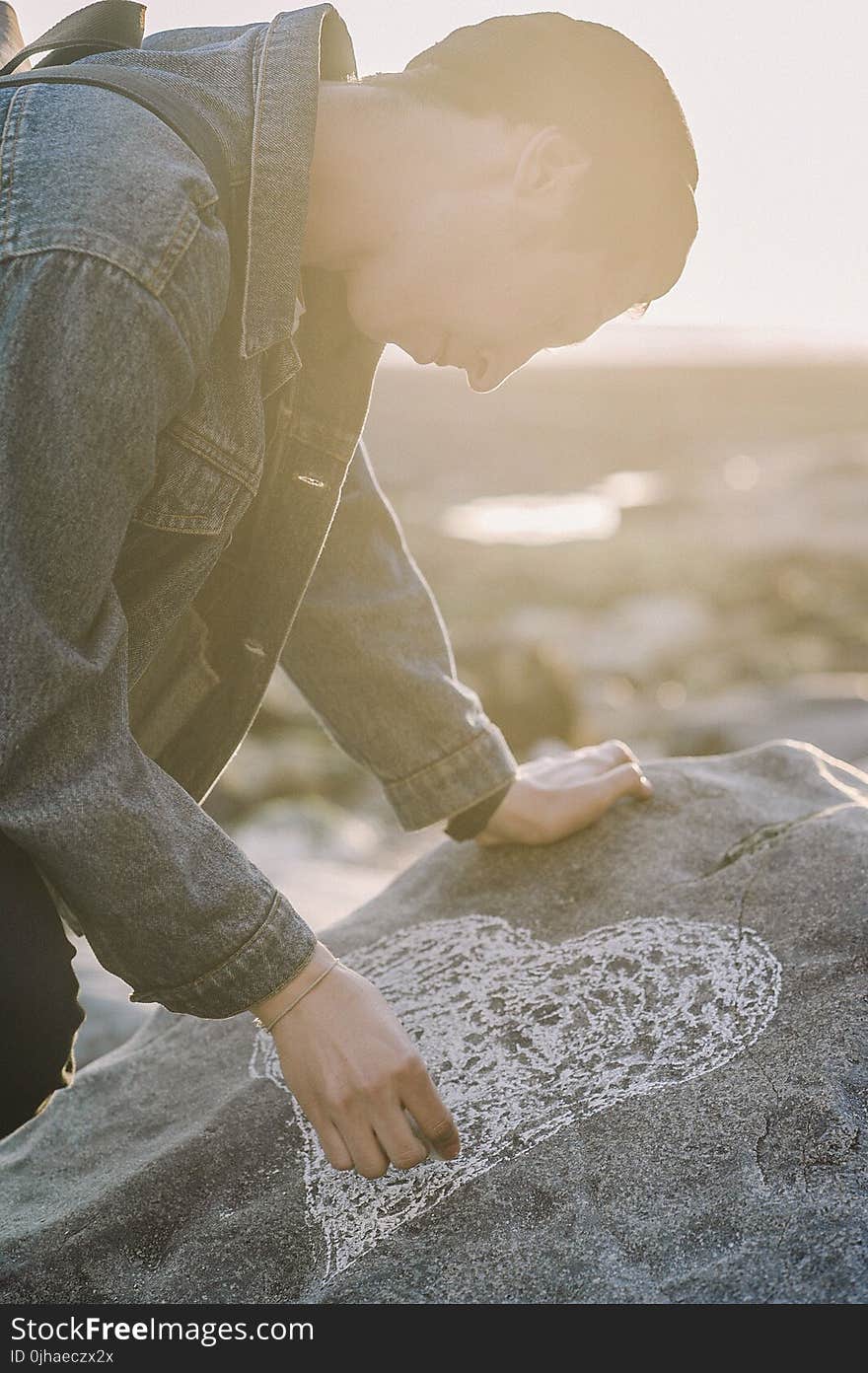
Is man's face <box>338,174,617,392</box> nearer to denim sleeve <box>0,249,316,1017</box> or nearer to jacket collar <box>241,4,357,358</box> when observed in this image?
jacket collar <box>241,4,357,358</box>

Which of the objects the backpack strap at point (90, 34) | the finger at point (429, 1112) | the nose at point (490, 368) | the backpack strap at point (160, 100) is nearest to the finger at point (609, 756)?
the nose at point (490, 368)

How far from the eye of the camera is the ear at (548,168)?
1.69 meters

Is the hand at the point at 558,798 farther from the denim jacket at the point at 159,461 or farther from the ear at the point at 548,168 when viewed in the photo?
the ear at the point at 548,168

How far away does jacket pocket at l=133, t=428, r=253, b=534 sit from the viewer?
1678 millimetres

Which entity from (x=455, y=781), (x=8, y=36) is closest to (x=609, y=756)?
(x=455, y=781)

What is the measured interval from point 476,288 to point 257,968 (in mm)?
956

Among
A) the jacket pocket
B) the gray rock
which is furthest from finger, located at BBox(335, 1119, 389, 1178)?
the jacket pocket

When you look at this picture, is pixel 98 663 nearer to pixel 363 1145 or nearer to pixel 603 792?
pixel 363 1145

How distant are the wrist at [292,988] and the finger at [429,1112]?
0.58 ft

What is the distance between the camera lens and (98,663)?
153 centimetres

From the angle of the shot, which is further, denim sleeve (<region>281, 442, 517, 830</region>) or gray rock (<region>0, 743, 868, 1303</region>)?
denim sleeve (<region>281, 442, 517, 830</region>)

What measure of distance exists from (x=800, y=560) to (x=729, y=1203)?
34.1ft

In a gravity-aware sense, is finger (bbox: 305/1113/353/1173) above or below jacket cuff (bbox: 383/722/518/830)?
above

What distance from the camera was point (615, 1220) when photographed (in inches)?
65.2
